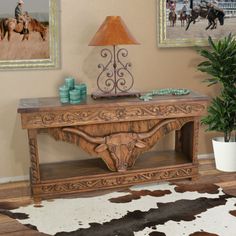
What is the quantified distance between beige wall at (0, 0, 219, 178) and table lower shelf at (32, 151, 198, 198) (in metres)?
0.27

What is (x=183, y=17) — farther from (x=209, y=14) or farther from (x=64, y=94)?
(x=64, y=94)

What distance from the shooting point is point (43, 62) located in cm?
366

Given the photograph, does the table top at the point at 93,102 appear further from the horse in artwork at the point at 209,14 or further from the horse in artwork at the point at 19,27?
the horse in artwork at the point at 209,14

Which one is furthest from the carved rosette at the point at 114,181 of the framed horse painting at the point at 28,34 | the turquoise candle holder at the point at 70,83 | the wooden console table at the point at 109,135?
the framed horse painting at the point at 28,34

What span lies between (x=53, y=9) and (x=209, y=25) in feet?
4.99

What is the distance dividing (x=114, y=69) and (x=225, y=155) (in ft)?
4.37

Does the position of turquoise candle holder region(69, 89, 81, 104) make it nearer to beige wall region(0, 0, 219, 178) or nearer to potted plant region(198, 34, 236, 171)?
beige wall region(0, 0, 219, 178)

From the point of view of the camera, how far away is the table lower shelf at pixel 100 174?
3395mm

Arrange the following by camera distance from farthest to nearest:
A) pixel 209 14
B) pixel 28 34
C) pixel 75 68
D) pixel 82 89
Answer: pixel 209 14 → pixel 75 68 → pixel 28 34 → pixel 82 89

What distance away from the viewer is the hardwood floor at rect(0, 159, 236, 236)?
2.91m

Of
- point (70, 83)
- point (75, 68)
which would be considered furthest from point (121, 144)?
point (75, 68)

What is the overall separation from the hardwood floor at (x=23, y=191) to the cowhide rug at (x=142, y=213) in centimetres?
8

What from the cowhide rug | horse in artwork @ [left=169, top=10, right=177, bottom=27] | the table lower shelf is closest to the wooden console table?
the table lower shelf

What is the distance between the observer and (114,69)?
3.61 m
